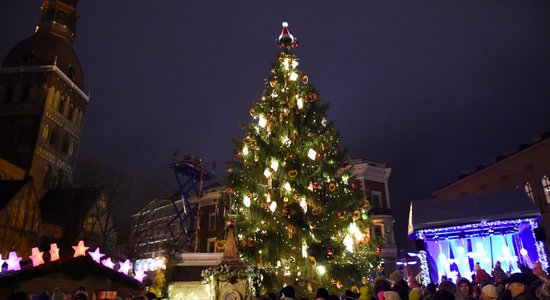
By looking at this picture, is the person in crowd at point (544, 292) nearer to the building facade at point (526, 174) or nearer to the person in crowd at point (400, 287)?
the person in crowd at point (400, 287)

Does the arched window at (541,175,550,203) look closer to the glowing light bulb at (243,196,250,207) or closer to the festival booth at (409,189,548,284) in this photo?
the festival booth at (409,189,548,284)

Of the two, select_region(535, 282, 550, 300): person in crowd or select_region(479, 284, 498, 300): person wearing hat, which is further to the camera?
select_region(479, 284, 498, 300): person wearing hat

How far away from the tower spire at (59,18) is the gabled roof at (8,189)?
26.1m

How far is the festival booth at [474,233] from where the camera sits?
46.9 feet

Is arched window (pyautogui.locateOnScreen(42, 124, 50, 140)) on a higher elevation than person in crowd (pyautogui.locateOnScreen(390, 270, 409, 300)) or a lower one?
higher

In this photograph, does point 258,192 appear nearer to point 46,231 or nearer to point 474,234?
point 474,234

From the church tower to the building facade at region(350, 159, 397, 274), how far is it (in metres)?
34.0

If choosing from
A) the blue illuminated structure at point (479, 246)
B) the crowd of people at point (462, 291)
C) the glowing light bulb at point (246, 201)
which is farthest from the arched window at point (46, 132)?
the crowd of people at point (462, 291)

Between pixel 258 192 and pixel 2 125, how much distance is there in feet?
146

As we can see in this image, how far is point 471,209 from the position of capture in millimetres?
15086

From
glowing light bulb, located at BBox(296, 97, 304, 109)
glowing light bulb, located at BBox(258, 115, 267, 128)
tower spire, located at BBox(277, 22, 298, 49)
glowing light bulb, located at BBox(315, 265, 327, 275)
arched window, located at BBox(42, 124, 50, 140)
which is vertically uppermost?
arched window, located at BBox(42, 124, 50, 140)

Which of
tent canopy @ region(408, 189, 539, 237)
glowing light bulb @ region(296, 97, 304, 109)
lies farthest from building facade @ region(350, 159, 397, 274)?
glowing light bulb @ region(296, 97, 304, 109)

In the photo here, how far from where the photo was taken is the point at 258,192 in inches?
502

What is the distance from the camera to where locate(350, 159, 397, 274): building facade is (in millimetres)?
37406
